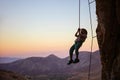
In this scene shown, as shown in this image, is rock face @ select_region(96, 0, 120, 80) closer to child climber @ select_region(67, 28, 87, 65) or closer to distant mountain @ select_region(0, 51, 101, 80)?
child climber @ select_region(67, 28, 87, 65)

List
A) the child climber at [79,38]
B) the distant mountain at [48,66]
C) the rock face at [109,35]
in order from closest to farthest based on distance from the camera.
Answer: the child climber at [79,38] < the rock face at [109,35] < the distant mountain at [48,66]

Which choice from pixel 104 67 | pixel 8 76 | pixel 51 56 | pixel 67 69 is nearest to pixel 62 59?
pixel 51 56

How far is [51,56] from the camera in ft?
512

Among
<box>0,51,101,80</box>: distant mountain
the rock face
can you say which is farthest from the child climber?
<box>0,51,101,80</box>: distant mountain

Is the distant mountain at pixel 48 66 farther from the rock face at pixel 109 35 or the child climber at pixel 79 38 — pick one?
the child climber at pixel 79 38

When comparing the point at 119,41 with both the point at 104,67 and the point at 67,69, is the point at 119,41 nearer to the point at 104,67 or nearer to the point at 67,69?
the point at 104,67

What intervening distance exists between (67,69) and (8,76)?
79.2 meters

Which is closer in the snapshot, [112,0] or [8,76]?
[112,0]

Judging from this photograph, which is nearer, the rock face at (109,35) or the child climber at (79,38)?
the child climber at (79,38)

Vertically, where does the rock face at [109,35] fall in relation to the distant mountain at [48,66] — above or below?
above

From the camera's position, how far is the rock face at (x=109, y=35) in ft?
53.8

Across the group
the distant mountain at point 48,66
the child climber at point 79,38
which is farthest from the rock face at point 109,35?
the distant mountain at point 48,66

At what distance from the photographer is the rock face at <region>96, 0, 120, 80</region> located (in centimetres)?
1639

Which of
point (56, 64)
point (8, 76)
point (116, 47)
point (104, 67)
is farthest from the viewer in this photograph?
point (56, 64)
